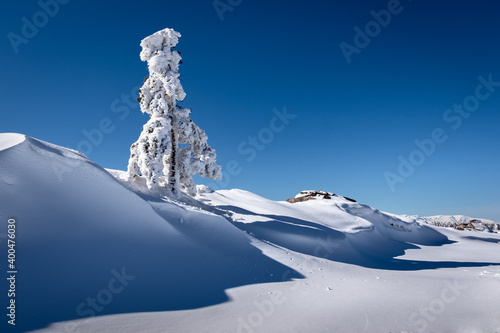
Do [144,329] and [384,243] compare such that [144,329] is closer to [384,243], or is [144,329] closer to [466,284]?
[466,284]

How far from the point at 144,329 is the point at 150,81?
16.4 m

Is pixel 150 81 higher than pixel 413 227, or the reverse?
pixel 150 81

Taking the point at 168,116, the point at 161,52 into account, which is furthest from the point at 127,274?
the point at 161,52

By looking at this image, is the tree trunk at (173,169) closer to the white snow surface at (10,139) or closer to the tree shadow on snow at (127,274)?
the tree shadow on snow at (127,274)

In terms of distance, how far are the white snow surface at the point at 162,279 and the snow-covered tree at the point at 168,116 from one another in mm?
6166

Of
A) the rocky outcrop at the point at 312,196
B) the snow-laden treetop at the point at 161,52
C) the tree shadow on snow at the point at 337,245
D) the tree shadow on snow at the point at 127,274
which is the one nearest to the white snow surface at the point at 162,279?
the tree shadow on snow at the point at 127,274

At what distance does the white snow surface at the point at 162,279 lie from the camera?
524 centimetres

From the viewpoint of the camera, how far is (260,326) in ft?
17.3

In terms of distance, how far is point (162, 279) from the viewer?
696 centimetres

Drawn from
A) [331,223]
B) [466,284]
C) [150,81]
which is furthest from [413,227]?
[150,81]

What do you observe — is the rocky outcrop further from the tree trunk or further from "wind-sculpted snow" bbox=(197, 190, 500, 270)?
the tree trunk

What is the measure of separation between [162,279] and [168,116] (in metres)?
12.9

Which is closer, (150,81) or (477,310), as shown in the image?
(477,310)

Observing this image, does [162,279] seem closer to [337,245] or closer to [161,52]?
[337,245]
